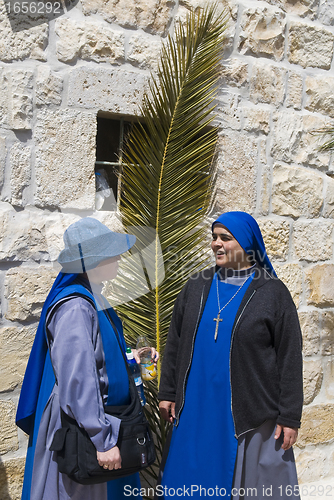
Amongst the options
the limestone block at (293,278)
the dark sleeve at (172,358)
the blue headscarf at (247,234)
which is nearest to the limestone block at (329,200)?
the limestone block at (293,278)

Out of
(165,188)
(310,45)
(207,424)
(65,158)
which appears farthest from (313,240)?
(65,158)

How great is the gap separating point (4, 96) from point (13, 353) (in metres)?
1.38

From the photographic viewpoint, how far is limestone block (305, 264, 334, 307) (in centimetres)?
329

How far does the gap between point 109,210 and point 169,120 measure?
2.17 feet

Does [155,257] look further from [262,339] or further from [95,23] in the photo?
[95,23]

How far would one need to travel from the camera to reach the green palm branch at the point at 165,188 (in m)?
2.73

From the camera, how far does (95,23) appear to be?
2637 mm

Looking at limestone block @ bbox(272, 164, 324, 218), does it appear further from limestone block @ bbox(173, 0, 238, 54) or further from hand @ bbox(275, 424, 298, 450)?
hand @ bbox(275, 424, 298, 450)

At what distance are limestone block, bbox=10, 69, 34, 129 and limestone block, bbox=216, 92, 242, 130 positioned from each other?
1.21m

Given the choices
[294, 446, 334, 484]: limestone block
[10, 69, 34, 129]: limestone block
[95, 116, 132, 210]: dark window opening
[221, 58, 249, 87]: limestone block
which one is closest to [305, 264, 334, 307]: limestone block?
[294, 446, 334, 484]: limestone block

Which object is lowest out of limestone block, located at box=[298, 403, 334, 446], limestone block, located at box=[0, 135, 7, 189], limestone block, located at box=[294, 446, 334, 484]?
limestone block, located at box=[294, 446, 334, 484]

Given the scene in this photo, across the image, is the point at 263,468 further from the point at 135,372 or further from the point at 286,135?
the point at 286,135

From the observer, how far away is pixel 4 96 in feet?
7.95

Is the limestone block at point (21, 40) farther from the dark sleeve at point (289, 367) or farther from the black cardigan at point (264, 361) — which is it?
the dark sleeve at point (289, 367)
